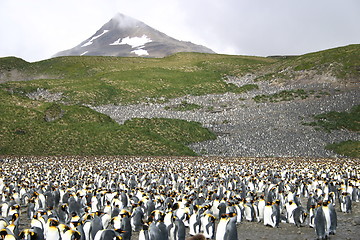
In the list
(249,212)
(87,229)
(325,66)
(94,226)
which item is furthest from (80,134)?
(325,66)

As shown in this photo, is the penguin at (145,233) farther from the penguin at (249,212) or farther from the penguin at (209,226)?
the penguin at (249,212)

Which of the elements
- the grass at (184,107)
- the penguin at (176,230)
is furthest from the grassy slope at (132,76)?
the penguin at (176,230)

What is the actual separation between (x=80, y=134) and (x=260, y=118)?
79.6 feet

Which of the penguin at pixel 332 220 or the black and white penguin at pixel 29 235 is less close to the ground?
the black and white penguin at pixel 29 235

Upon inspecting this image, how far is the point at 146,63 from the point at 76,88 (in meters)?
30.3

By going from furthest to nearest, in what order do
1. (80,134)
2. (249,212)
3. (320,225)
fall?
1. (80,134)
2. (249,212)
3. (320,225)

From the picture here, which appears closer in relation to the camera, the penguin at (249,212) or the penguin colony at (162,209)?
the penguin colony at (162,209)

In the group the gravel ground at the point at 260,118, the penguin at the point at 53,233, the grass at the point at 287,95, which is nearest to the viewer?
the penguin at the point at 53,233

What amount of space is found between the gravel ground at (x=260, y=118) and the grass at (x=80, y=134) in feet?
10.9

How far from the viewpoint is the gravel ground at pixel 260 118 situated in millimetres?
38781

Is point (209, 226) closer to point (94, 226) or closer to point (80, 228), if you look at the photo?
point (94, 226)

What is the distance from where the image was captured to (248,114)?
163 ft

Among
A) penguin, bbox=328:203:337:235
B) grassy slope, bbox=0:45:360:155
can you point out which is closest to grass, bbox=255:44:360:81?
grassy slope, bbox=0:45:360:155

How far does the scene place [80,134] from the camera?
3812 cm
